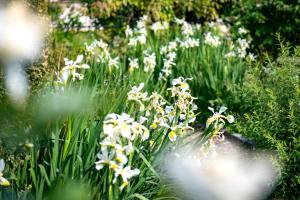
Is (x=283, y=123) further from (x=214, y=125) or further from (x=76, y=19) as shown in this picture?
(x=76, y=19)

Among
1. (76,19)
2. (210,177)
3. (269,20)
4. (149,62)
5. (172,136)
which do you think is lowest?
(210,177)

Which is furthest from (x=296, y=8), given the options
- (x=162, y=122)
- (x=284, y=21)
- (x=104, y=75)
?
(x=162, y=122)

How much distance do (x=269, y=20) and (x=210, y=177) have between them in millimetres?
5131

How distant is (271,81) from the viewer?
376 cm

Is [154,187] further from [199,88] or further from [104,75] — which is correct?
[199,88]

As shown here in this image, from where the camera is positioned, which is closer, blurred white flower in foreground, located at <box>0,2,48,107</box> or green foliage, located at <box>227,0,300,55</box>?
blurred white flower in foreground, located at <box>0,2,48,107</box>

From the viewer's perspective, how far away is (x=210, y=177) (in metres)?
2.04

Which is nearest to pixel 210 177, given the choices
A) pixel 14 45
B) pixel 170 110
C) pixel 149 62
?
pixel 170 110

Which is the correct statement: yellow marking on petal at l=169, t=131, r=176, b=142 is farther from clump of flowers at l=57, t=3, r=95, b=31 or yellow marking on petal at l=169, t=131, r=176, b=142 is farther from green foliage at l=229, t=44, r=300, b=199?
clump of flowers at l=57, t=3, r=95, b=31

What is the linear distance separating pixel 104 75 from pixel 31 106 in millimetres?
1644

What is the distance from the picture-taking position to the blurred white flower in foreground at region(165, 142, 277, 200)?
2000 millimetres

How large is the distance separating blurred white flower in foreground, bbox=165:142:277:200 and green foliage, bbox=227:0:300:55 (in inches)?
173

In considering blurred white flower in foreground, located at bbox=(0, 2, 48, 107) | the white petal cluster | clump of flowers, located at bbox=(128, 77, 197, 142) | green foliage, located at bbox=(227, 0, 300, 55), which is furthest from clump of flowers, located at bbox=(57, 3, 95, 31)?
blurred white flower in foreground, located at bbox=(0, 2, 48, 107)

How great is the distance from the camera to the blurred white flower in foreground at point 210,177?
2.00m
